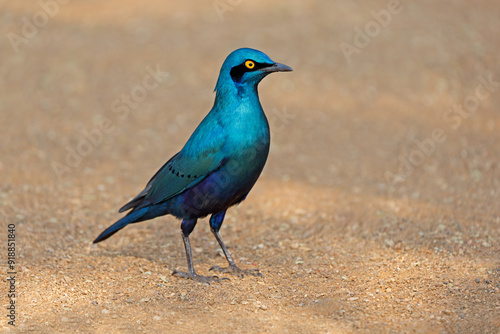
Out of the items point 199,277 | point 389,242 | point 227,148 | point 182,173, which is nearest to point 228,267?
point 199,277

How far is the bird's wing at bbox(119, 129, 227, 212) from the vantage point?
184 inches

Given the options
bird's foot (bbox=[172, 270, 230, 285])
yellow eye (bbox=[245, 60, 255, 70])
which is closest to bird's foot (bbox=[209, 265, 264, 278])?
bird's foot (bbox=[172, 270, 230, 285])

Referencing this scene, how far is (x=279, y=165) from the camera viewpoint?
8.13m

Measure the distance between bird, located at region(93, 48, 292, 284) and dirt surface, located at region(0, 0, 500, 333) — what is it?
0.70m

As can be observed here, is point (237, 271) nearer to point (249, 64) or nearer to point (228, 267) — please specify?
point (228, 267)

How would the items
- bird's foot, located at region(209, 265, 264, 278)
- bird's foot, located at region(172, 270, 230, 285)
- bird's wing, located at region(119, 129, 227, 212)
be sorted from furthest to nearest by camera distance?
bird's foot, located at region(209, 265, 264, 278) < bird's foot, located at region(172, 270, 230, 285) < bird's wing, located at region(119, 129, 227, 212)

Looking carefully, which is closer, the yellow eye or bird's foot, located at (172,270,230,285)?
the yellow eye

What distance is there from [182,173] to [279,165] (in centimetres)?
334

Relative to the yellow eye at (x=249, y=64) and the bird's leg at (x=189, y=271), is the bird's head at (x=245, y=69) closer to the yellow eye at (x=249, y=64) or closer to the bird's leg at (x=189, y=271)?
the yellow eye at (x=249, y=64)

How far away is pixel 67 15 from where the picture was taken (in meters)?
12.1

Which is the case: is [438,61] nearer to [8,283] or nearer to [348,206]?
[348,206]

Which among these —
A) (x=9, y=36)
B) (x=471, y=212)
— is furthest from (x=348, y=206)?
(x=9, y=36)

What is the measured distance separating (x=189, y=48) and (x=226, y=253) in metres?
6.34

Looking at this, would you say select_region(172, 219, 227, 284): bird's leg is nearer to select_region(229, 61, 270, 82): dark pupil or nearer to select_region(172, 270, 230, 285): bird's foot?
select_region(172, 270, 230, 285): bird's foot
